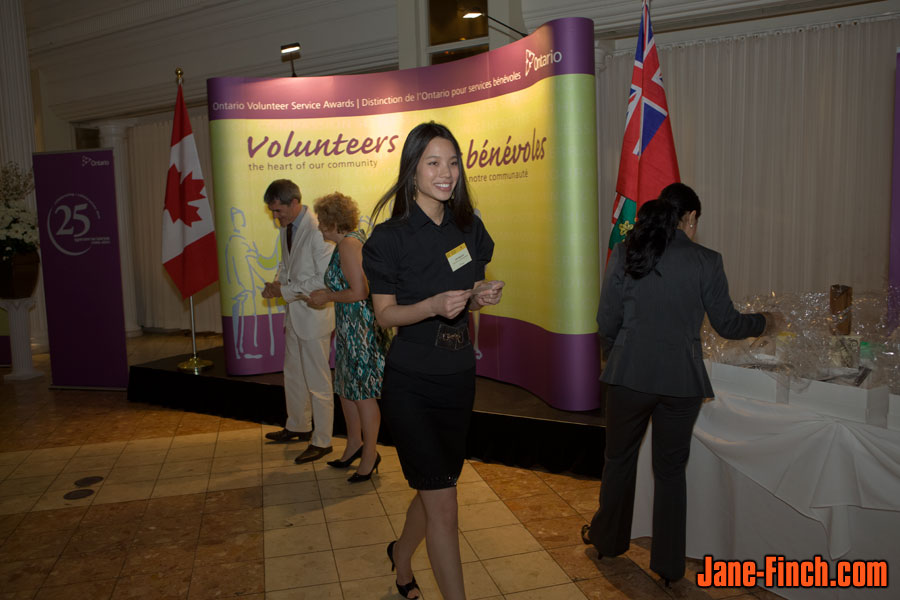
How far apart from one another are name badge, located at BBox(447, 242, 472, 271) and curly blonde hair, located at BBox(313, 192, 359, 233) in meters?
1.70

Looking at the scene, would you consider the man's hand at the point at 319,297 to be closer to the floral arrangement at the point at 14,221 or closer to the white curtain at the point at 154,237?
the floral arrangement at the point at 14,221

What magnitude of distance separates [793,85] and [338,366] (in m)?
3.95

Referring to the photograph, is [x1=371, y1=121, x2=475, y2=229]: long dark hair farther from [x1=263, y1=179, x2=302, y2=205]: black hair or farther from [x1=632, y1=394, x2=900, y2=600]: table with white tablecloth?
[x1=263, y1=179, x2=302, y2=205]: black hair

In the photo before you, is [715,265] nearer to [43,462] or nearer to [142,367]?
[43,462]

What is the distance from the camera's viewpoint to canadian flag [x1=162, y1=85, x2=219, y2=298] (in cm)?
592

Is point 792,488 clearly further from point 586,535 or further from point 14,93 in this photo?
point 14,93

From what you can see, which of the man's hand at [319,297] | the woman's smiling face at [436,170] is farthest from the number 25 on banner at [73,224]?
the woman's smiling face at [436,170]

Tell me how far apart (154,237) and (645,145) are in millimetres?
7301

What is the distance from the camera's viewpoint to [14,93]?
8062 millimetres

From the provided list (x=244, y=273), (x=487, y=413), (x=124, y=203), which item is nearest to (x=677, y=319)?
(x=487, y=413)

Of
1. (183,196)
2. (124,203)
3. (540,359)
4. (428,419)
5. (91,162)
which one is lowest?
(540,359)

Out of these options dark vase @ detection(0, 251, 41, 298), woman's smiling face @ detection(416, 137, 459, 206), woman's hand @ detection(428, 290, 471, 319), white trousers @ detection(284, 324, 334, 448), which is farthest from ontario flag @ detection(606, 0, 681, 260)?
dark vase @ detection(0, 251, 41, 298)

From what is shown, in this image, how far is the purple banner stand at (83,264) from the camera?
6016mm

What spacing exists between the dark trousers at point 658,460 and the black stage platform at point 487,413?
1079 mm
